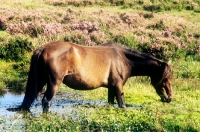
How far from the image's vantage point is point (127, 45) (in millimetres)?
17781

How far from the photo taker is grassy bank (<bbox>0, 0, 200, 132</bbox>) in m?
7.96

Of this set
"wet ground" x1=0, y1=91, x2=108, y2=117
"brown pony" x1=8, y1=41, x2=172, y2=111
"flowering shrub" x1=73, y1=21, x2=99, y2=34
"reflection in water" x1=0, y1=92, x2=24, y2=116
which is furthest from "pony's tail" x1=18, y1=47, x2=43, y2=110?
"flowering shrub" x1=73, y1=21, x2=99, y2=34

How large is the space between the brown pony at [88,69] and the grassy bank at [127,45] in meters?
0.47

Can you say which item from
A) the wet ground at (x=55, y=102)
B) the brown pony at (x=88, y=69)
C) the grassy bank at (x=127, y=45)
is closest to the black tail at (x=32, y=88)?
the brown pony at (x=88, y=69)

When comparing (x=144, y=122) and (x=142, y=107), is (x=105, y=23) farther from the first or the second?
(x=144, y=122)

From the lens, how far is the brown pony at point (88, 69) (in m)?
8.91

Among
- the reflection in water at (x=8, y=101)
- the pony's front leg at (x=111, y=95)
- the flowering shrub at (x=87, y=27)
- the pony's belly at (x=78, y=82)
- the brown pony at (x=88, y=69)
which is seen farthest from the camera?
the flowering shrub at (x=87, y=27)

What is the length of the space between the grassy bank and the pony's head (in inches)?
9.3

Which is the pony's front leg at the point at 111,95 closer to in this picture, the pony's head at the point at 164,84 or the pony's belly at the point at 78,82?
the pony's belly at the point at 78,82

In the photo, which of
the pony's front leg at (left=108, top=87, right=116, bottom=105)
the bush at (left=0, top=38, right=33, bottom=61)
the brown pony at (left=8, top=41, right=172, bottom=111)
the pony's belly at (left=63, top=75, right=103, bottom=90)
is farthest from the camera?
the bush at (left=0, top=38, right=33, bottom=61)

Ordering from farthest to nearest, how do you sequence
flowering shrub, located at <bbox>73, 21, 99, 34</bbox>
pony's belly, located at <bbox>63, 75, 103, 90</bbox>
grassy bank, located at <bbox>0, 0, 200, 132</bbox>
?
flowering shrub, located at <bbox>73, 21, 99, 34</bbox>, pony's belly, located at <bbox>63, 75, 103, 90</bbox>, grassy bank, located at <bbox>0, 0, 200, 132</bbox>

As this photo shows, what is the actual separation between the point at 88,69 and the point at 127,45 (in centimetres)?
846

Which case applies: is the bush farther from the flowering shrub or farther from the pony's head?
the pony's head

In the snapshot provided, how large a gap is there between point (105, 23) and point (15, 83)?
12.2 metres
